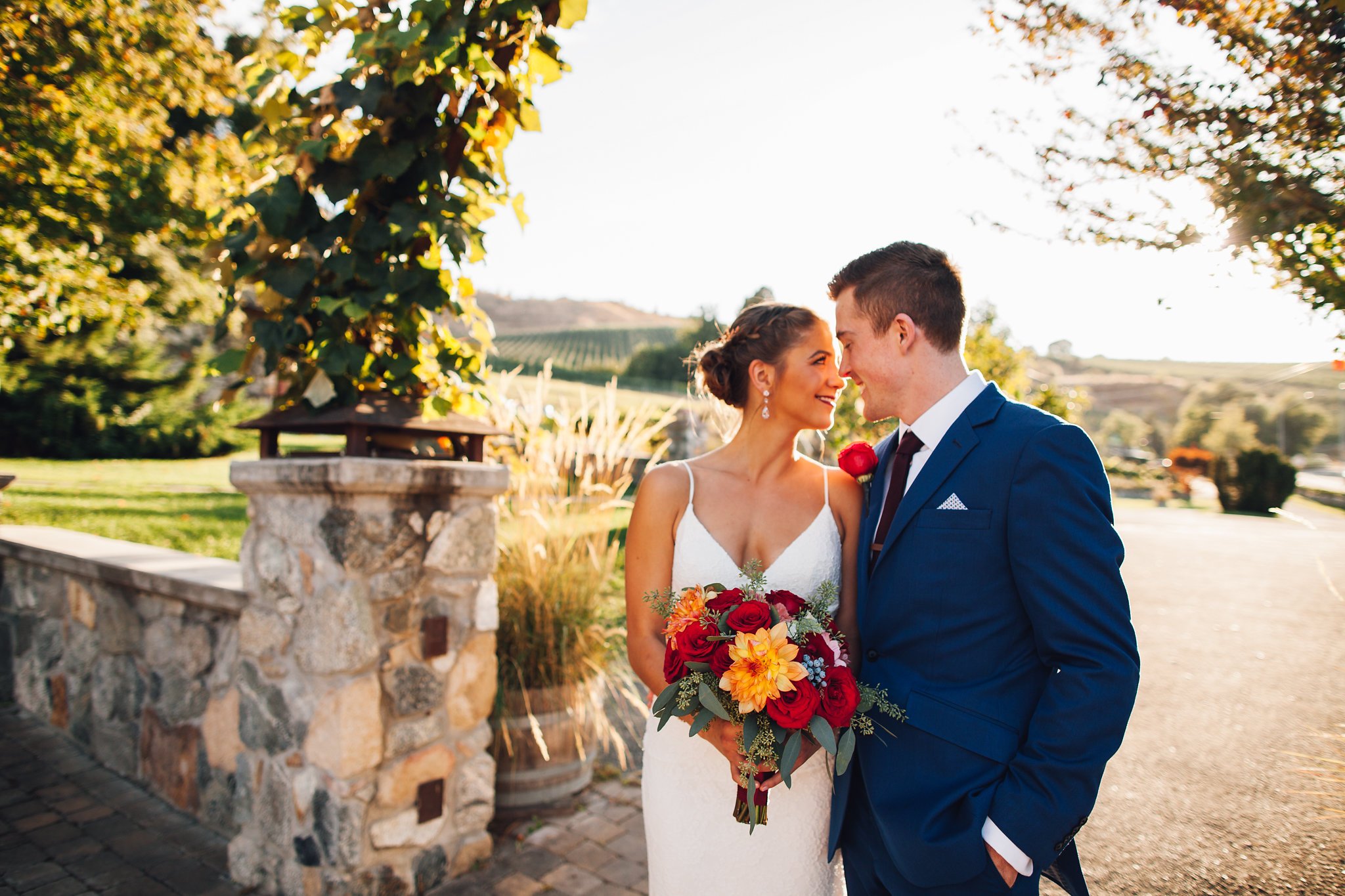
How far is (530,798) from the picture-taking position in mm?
3631

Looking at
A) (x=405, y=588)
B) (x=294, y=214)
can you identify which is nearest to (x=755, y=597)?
(x=405, y=588)

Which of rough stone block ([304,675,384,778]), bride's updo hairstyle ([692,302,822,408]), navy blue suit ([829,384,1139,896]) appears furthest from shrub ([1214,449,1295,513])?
rough stone block ([304,675,384,778])

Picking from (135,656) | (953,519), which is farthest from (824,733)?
(135,656)

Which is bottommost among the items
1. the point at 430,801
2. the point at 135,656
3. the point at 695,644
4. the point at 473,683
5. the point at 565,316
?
the point at 430,801

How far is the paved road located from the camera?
10.6ft

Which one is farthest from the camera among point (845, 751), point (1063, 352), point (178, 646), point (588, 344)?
point (1063, 352)

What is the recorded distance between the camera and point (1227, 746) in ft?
15.3

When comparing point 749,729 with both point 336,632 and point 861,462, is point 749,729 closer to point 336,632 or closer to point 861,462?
point 861,462

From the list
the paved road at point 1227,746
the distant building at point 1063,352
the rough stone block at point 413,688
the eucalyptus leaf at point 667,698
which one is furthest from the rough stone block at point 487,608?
the distant building at point 1063,352

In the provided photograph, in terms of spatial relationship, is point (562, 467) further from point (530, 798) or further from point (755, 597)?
point (755, 597)

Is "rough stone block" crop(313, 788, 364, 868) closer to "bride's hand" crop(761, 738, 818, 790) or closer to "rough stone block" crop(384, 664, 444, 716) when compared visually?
"rough stone block" crop(384, 664, 444, 716)

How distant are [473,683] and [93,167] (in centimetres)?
956

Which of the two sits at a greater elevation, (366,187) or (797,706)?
(366,187)

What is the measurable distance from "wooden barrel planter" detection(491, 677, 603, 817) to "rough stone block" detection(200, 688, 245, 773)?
108cm
